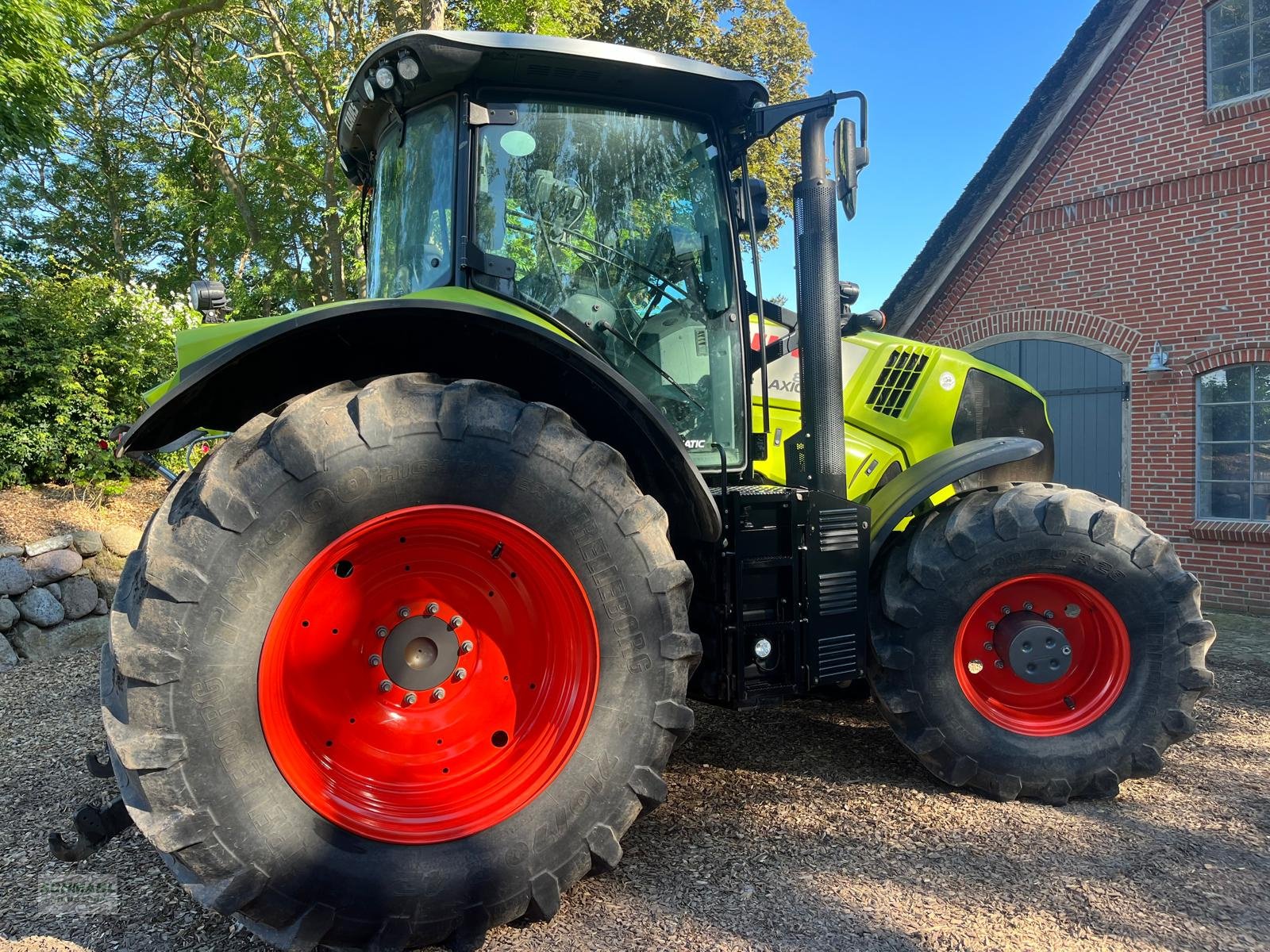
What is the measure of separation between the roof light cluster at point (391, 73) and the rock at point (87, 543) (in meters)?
5.00

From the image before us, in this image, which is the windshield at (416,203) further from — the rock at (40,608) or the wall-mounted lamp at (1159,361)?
the wall-mounted lamp at (1159,361)

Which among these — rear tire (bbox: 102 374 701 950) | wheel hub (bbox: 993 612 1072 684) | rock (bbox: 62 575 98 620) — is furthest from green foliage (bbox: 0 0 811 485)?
wheel hub (bbox: 993 612 1072 684)

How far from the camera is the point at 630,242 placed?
2857mm

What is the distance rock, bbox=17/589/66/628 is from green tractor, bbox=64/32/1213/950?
389cm

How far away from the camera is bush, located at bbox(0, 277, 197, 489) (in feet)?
25.0

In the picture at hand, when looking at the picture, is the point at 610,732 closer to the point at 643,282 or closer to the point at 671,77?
the point at 643,282

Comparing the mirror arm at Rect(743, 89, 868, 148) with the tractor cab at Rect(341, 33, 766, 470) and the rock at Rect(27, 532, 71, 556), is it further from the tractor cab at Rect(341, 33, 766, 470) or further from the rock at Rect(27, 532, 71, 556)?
the rock at Rect(27, 532, 71, 556)

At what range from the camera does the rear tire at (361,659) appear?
6.07 ft

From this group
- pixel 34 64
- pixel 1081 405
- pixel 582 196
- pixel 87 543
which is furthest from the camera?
pixel 1081 405

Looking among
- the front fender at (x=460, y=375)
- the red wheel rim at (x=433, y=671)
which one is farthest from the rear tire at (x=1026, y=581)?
the red wheel rim at (x=433, y=671)

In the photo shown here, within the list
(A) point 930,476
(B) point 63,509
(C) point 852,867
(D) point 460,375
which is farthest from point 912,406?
(B) point 63,509

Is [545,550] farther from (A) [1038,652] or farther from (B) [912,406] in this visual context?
(B) [912,406]

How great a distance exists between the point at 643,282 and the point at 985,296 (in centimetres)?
797

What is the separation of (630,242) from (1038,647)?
205 cm
